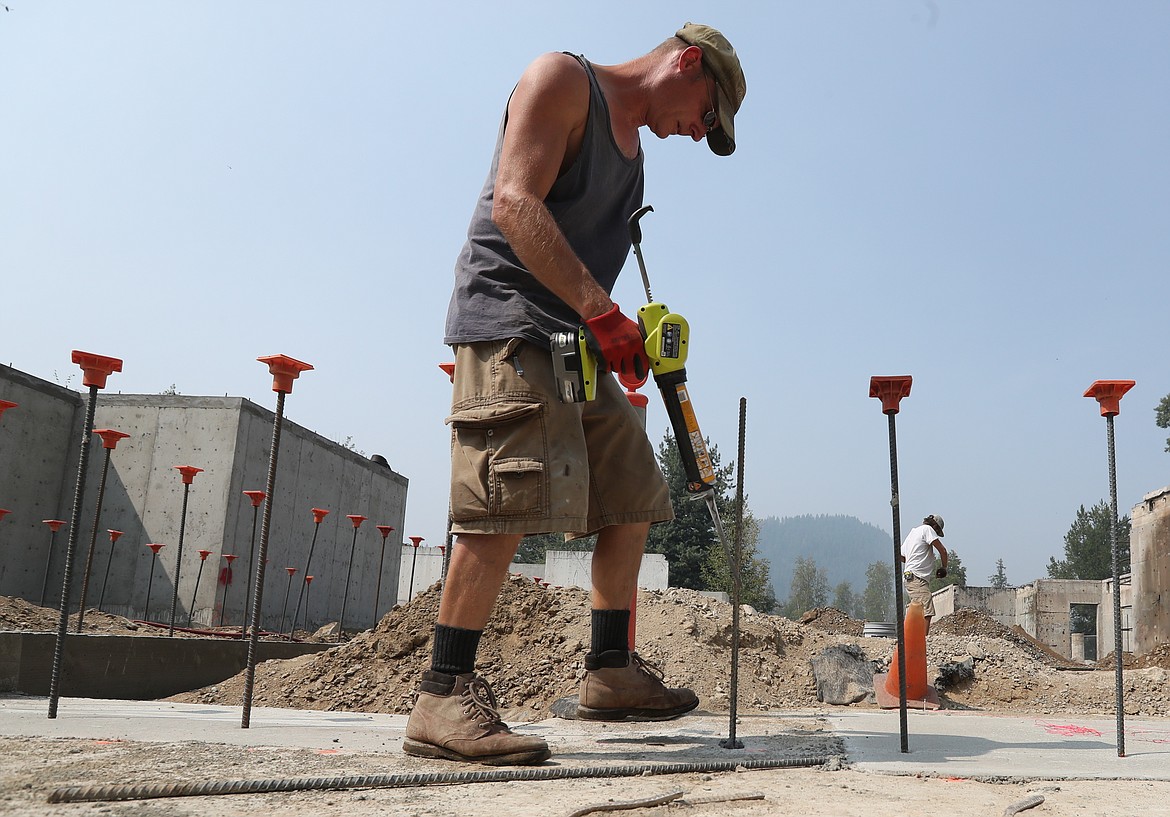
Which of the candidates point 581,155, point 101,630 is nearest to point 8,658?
point 101,630

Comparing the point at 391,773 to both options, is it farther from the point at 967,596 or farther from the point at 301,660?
the point at 967,596

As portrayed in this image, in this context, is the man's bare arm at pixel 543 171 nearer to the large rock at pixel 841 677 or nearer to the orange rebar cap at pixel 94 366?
the orange rebar cap at pixel 94 366

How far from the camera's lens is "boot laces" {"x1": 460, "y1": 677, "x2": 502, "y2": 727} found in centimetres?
204

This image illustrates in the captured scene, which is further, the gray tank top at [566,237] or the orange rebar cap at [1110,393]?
the orange rebar cap at [1110,393]

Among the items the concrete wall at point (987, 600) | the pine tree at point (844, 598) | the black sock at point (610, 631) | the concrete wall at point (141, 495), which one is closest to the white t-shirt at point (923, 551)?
the black sock at point (610, 631)

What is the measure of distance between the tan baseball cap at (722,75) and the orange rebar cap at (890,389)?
2.80ft

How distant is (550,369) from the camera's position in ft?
7.30

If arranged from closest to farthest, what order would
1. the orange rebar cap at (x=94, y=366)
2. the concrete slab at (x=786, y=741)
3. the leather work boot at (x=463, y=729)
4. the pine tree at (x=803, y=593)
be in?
the leather work boot at (x=463, y=729)
the concrete slab at (x=786, y=741)
the orange rebar cap at (x=94, y=366)
the pine tree at (x=803, y=593)

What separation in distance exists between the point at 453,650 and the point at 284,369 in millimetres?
1320

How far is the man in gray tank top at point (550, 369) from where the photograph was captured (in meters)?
2.11

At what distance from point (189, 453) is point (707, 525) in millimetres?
28011

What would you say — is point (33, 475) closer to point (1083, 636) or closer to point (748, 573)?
point (748, 573)

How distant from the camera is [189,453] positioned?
462 inches

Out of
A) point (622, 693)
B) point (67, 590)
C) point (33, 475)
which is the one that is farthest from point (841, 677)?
point (33, 475)
